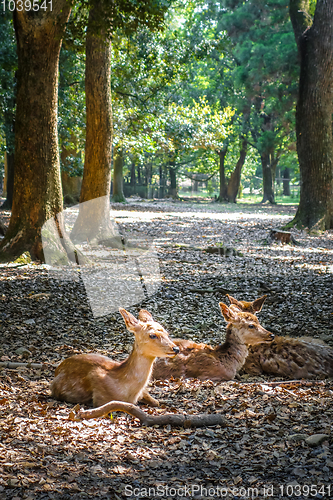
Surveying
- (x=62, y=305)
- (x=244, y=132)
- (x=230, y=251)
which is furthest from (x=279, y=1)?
(x=62, y=305)

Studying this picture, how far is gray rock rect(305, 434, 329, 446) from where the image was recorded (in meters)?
3.06

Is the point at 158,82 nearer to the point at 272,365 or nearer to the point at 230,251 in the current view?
the point at 230,251

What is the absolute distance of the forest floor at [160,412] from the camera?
2.65m

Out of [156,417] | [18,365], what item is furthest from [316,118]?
[156,417]

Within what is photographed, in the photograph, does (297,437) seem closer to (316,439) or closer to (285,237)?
(316,439)

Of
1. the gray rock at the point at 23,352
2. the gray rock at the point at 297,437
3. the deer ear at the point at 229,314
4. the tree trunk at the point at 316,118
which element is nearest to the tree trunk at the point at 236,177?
the tree trunk at the point at 316,118

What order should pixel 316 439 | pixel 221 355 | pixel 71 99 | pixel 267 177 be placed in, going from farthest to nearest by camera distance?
pixel 267 177 → pixel 71 99 → pixel 221 355 → pixel 316 439

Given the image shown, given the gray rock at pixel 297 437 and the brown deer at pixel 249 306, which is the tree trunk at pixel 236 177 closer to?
the brown deer at pixel 249 306

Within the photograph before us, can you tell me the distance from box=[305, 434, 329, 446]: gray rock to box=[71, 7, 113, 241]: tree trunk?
8.57 metres

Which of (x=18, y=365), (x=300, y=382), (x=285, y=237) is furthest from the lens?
(x=285, y=237)

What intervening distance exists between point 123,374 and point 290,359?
1935mm

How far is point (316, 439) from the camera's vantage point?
3.08 metres

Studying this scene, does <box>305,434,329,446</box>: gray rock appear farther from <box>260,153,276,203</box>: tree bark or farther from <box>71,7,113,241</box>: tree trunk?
<box>260,153,276,203</box>: tree bark

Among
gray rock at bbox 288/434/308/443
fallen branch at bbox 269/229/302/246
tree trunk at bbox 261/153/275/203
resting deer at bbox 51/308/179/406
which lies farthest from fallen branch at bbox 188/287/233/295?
tree trunk at bbox 261/153/275/203
